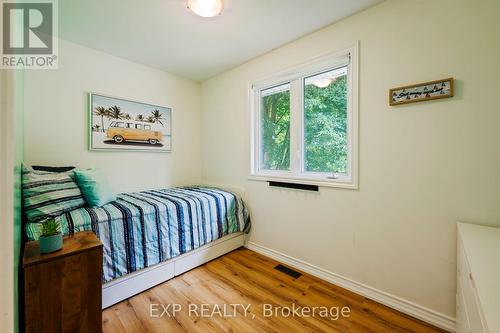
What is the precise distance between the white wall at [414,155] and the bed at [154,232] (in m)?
0.97

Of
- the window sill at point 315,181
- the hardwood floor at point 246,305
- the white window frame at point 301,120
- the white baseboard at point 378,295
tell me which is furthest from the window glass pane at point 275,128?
the hardwood floor at point 246,305

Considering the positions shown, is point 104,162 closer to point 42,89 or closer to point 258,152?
point 42,89

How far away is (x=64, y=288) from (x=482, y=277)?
2.00m

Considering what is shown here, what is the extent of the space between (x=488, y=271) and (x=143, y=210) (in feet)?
7.13

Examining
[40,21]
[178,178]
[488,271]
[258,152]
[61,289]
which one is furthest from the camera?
[178,178]

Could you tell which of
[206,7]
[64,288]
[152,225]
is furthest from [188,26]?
[64,288]

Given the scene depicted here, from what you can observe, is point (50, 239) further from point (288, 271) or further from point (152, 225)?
point (288, 271)

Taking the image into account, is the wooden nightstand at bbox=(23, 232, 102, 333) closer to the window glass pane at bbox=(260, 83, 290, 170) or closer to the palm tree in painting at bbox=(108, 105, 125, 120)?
the palm tree in painting at bbox=(108, 105, 125, 120)

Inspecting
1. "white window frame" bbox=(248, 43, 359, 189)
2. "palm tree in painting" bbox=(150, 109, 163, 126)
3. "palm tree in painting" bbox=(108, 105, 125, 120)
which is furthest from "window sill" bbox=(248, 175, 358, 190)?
"palm tree in painting" bbox=(108, 105, 125, 120)

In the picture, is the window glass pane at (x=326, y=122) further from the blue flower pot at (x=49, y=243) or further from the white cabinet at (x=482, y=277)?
the blue flower pot at (x=49, y=243)

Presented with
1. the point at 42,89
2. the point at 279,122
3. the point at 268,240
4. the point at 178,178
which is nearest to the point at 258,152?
the point at 279,122

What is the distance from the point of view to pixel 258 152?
2760mm

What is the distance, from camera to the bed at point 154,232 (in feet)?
5.37

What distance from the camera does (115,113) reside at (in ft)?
8.33
